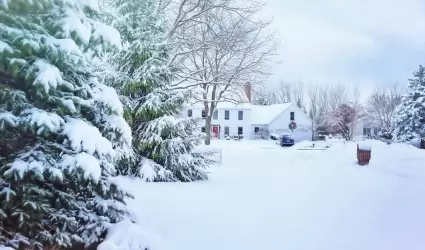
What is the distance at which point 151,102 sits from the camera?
691 centimetres

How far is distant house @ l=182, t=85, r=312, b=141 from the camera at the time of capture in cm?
3331

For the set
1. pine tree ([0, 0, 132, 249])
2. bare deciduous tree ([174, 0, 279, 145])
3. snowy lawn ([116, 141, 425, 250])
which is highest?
bare deciduous tree ([174, 0, 279, 145])

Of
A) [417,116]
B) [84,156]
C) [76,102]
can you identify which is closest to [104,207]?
[84,156]

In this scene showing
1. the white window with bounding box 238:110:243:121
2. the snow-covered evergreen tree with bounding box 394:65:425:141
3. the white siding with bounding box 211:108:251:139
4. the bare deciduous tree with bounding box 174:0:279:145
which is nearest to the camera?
the bare deciduous tree with bounding box 174:0:279:145

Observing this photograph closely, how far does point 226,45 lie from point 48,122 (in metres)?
8.81

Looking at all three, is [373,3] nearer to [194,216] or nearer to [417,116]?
[194,216]

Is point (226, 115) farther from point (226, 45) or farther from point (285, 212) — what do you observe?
point (285, 212)

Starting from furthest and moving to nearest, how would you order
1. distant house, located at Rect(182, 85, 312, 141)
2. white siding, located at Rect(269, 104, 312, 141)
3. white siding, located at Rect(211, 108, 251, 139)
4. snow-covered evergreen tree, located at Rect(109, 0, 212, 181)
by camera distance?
white siding, located at Rect(211, 108, 251, 139) → distant house, located at Rect(182, 85, 312, 141) → white siding, located at Rect(269, 104, 312, 141) → snow-covered evergreen tree, located at Rect(109, 0, 212, 181)

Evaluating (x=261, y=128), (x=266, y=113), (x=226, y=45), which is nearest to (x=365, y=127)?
(x=266, y=113)

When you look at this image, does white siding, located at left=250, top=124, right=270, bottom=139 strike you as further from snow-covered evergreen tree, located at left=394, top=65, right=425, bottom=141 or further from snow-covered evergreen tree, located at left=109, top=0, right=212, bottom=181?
snow-covered evergreen tree, located at left=109, top=0, right=212, bottom=181

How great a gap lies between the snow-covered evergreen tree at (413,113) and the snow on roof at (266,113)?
11.6m

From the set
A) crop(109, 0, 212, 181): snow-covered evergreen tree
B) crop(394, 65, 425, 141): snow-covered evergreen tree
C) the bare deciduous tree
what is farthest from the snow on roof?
crop(109, 0, 212, 181): snow-covered evergreen tree

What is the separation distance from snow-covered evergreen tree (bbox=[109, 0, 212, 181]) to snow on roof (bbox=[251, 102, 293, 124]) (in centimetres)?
2654

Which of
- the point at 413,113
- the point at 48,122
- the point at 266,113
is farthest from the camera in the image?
the point at 266,113
